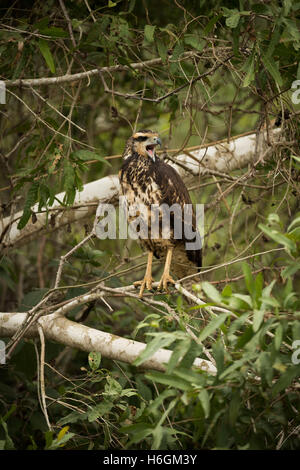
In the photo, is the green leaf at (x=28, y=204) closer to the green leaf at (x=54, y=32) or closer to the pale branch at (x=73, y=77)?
the pale branch at (x=73, y=77)

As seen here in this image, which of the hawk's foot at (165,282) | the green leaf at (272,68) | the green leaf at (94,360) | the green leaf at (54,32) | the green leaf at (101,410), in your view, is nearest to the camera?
the green leaf at (101,410)

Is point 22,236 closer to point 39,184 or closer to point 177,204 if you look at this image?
point 39,184

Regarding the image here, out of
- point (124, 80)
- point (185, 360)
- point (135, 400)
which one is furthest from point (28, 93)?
point (185, 360)

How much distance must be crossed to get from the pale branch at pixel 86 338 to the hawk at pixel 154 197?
1.47 ft

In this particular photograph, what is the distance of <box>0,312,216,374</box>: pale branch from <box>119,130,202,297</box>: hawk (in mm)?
447

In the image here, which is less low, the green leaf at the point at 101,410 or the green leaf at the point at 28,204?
the green leaf at the point at 28,204

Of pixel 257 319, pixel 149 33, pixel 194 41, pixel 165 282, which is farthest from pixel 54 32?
pixel 257 319

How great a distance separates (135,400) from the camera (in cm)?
297

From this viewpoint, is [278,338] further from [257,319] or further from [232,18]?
[232,18]

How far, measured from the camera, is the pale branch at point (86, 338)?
8.48 feet

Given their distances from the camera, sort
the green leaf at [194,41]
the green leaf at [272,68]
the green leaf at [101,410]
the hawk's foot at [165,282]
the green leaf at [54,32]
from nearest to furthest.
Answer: the green leaf at [101,410]
the green leaf at [272,68]
the green leaf at [54,32]
the green leaf at [194,41]
the hawk's foot at [165,282]

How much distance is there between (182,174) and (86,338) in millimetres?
1504

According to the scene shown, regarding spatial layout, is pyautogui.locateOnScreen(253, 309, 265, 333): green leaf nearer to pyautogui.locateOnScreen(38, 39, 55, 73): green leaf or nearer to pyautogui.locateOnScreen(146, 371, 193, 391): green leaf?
pyautogui.locateOnScreen(146, 371, 193, 391): green leaf

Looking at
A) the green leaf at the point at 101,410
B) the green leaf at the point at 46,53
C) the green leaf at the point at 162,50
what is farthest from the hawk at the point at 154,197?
the green leaf at the point at 101,410
